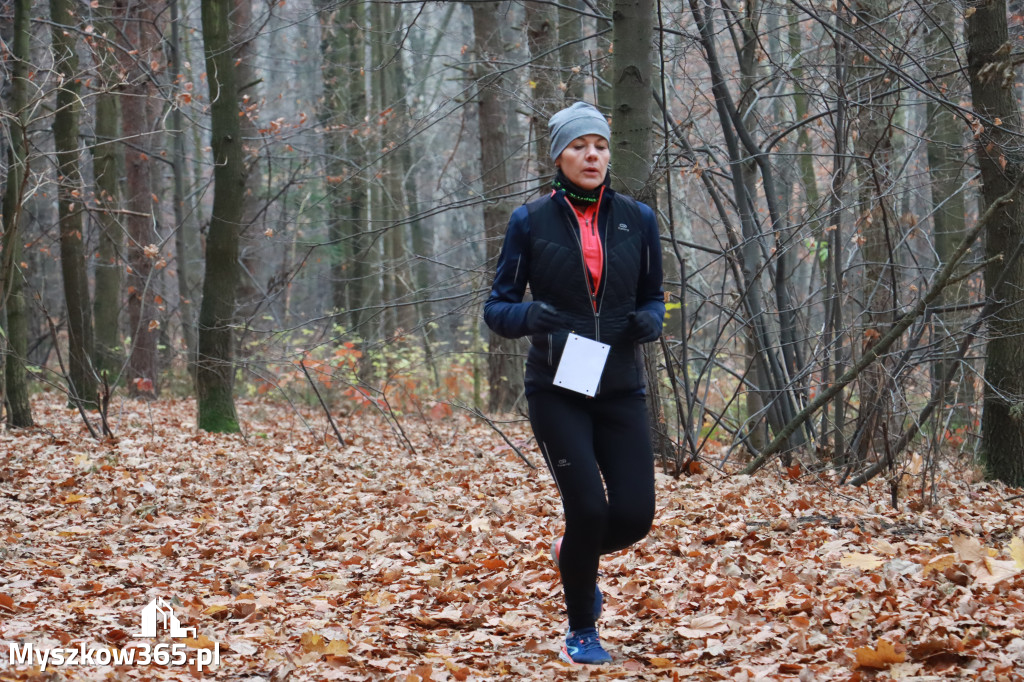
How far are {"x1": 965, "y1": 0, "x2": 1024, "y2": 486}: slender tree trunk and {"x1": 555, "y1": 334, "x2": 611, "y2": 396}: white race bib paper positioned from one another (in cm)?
428

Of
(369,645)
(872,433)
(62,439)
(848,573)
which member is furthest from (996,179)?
(62,439)

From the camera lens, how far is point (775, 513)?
6496 mm

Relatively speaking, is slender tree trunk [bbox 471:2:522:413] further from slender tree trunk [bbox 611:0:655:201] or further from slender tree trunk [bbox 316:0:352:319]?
slender tree trunk [bbox 611:0:655:201]

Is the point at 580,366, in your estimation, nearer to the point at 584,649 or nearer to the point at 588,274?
the point at 588,274

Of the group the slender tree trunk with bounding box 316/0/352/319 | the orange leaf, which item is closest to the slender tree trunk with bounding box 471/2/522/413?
the slender tree trunk with bounding box 316/0/352/319

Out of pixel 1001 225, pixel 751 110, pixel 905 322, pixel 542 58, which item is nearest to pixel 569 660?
pixel 905 322

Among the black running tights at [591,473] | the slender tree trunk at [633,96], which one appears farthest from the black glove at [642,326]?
the slender tree trunk at [633,96]

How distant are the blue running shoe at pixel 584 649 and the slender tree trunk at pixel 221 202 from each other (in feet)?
28.7

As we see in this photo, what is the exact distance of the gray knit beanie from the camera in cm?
408

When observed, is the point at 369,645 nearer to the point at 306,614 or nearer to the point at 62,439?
the point at 306,614

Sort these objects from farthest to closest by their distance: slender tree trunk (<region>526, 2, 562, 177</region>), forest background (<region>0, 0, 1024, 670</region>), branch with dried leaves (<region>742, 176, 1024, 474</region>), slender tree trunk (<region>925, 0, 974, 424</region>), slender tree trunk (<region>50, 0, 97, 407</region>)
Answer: slender tree trunk (<region>526, 2, 562, 177</region>) → slender tree trunk (<region>50, 0, 97, 407</region>) → slender tree trunk (<region>925, 0, 974, 424</region>) → forest background (<region>0, 0, 1024, 670</region>) → branch with dried leaves (<region>742, 176, 1024, 474</region>)

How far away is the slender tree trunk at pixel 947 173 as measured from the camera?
7836 mm

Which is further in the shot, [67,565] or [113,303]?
[113,303]

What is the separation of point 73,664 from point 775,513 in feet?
14.2
